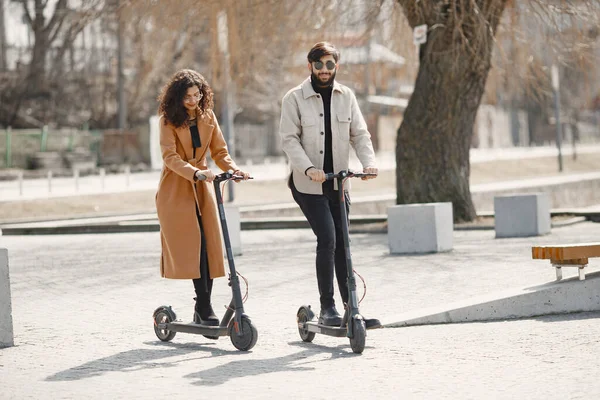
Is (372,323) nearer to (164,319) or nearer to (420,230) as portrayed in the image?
(164,319)

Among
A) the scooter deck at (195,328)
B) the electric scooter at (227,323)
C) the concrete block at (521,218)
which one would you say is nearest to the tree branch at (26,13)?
the concrete block at (521,218)

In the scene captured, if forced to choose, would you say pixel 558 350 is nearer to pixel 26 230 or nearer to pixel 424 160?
pixel 424 160

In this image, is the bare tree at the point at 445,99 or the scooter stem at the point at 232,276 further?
the bare tree at the point at 445,99

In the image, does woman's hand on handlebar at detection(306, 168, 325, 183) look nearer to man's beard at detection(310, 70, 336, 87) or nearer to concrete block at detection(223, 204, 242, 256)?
man's beard at detection(310, 70, 336, 87)

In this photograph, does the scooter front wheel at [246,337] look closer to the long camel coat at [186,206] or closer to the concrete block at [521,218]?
the long camel coat at [186,206]

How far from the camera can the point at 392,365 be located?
7.08m

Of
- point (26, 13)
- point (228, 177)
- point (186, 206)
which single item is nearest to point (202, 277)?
point (186, 206)

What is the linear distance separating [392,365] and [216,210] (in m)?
1.76

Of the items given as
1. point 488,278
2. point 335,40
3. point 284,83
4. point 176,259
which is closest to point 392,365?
point 176,259

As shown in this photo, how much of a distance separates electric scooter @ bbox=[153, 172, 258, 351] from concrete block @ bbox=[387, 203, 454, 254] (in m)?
6.43

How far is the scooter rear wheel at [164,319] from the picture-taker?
26.9 feet

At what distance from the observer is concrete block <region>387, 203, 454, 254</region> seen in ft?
47.0

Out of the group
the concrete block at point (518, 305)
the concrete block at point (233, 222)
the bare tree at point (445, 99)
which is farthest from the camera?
the bare tree at point (445, 99)

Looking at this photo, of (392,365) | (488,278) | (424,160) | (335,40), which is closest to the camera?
(392,365)
